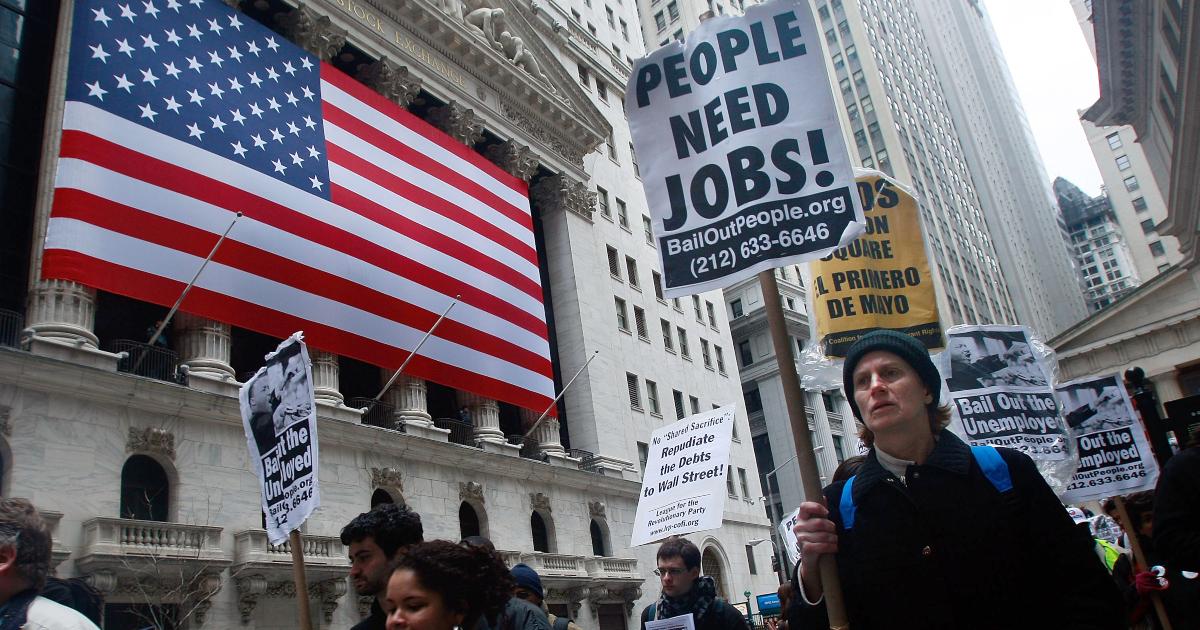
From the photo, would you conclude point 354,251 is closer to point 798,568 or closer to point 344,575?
point 344,575

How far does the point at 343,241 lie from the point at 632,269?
20973 mm

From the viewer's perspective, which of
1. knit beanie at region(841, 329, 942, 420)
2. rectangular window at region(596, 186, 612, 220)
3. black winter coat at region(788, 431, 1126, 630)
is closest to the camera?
black winter coat at region(788, 431, 1126, 630)

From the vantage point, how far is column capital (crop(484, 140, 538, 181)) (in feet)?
122

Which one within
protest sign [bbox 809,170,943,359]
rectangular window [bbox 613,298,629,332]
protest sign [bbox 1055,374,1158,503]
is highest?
rectangular window [bbox 613,298,629,332]

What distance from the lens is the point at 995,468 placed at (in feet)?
11.0

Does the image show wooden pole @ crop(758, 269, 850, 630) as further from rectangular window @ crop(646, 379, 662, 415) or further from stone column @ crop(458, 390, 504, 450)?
rectangular window @ crop(646, 379, 662, 415)

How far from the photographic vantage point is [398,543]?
535 cm

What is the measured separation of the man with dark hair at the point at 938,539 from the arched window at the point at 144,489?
63.1 ft

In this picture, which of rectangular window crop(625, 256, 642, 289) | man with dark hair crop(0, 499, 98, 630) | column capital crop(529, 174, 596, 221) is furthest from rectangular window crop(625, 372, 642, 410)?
man with dark hair crop(0, 499, 98, 630)

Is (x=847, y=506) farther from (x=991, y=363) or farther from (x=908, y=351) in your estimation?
(x=991, y=363)

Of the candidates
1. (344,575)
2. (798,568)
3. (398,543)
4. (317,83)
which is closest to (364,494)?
(344,575)

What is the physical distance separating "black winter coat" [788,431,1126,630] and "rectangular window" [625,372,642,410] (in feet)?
118

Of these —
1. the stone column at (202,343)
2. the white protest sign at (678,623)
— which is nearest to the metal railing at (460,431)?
the stone column at (202,343)

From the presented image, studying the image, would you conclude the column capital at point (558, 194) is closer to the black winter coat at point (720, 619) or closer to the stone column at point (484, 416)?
the stone column at point (484, 416)
